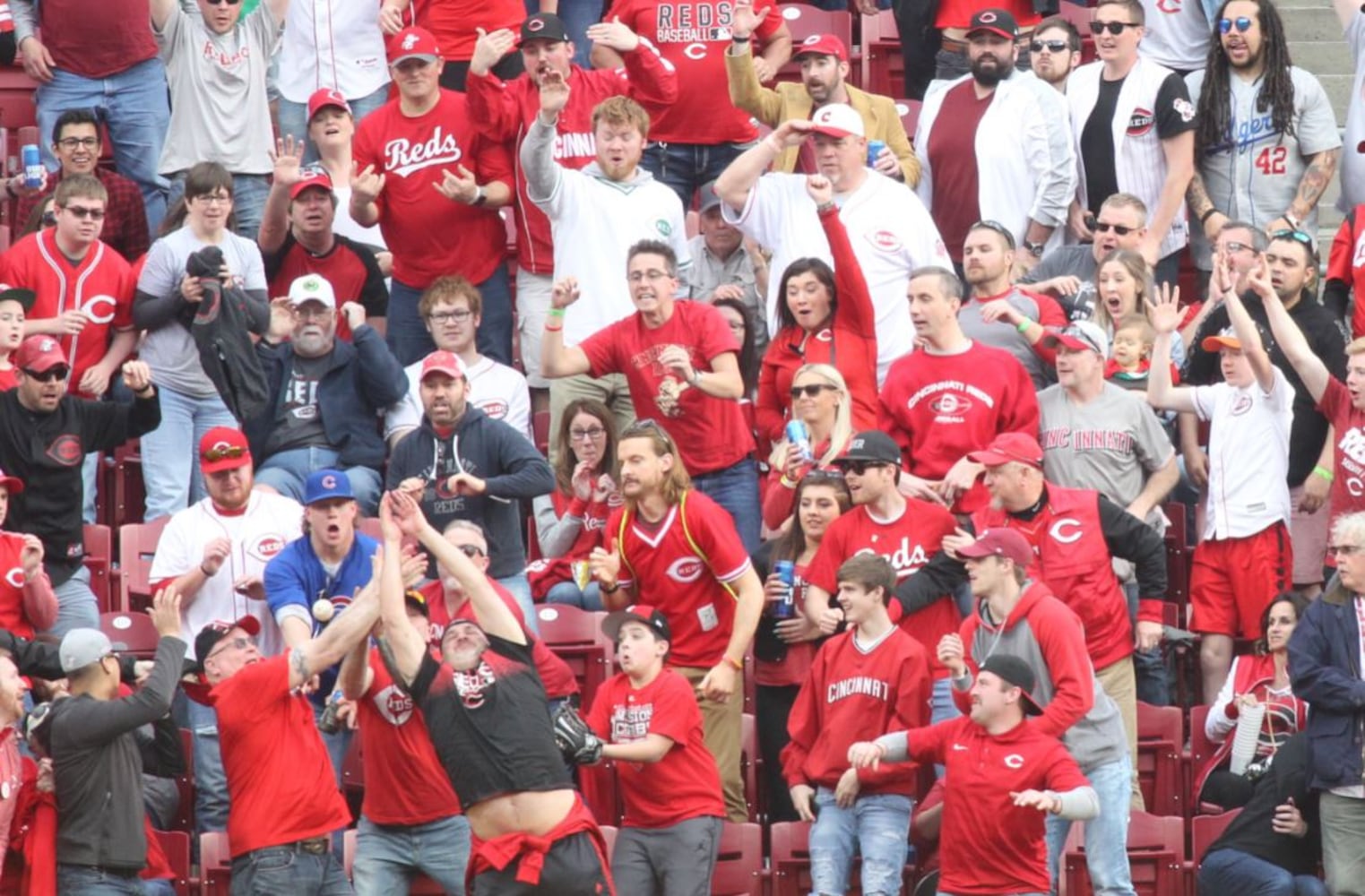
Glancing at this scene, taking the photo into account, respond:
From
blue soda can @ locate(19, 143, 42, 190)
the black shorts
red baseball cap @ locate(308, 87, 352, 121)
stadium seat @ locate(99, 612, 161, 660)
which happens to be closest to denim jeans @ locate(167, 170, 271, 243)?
red baseball cap @ locate(308, 87, 352, 121)

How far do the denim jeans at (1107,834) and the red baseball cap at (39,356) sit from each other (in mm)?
4653

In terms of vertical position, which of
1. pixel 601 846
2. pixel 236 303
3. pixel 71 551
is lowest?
pixel 601 846

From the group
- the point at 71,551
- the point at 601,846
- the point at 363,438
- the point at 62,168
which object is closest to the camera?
the point at 601,846

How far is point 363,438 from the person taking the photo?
41.1ft

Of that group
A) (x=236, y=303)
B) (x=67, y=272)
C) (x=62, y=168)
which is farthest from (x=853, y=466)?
(x=62, y=168)

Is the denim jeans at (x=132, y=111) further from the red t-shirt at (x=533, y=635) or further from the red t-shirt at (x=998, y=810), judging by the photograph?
the red t-shirt at (x=998, y=810)

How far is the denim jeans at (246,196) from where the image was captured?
1410cm

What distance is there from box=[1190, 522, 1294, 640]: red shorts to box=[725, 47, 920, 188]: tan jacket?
3013 mm

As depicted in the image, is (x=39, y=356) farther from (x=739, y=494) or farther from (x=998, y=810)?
(x=998, y=810)

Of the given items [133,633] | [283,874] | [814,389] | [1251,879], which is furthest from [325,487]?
[1251,879]

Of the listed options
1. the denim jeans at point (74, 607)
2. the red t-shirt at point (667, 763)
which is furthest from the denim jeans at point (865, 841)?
the denim jeans at point (74, 607)

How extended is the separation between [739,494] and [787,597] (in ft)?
3.18

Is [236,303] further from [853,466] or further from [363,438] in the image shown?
[853,466]

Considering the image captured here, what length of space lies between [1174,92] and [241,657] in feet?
19.1
